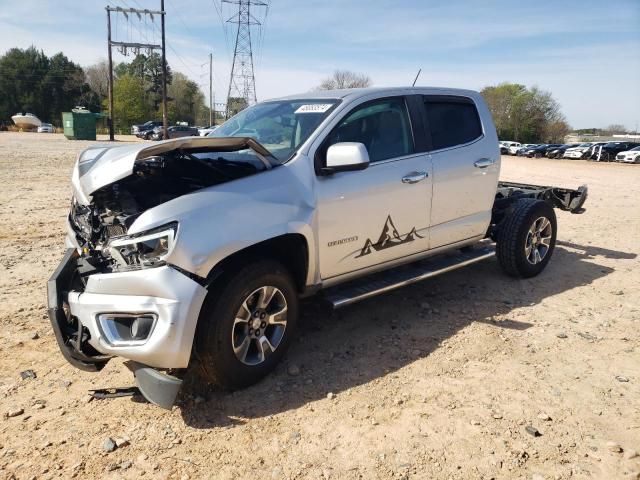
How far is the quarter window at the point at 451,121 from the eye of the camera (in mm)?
4457

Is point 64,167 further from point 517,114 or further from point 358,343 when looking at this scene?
point 517,114

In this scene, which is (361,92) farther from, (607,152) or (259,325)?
(607,152)

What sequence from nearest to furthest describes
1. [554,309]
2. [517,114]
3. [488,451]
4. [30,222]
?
[488,451], [554,309], [30,222], [517,114]

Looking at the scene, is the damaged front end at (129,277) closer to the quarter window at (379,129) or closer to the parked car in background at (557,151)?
the quarter window at (379,129)

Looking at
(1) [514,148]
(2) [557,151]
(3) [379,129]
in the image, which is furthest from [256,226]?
(1) [514,148]

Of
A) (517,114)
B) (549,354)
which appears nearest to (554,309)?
(549,354)

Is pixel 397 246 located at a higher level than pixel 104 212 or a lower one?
lower

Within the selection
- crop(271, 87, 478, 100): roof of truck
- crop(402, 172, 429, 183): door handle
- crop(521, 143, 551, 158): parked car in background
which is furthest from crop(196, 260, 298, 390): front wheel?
crop(521, 143, 551, 158): parked car in background

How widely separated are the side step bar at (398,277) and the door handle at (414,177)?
0.82m

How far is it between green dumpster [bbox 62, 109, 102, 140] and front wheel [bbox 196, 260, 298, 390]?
42.4 meters

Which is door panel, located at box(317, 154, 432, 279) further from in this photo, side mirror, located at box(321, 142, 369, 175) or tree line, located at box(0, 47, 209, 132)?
tree line, located at box(0, 47, 209, 132)

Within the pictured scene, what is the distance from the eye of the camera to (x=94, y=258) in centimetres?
311

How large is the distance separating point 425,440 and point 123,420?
1.79 m

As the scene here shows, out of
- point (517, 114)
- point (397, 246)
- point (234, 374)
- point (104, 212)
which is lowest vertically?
point (234, 374)
